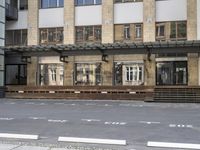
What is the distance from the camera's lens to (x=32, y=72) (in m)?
33.7

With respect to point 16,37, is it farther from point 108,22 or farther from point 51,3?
point 108,22

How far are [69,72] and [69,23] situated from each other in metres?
4.29

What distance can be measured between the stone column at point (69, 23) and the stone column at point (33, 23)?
2.85 metres

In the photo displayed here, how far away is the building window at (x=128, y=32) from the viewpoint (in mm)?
31172

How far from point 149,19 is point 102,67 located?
18.4 feet

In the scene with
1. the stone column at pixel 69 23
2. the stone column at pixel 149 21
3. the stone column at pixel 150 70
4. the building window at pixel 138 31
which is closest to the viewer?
the stone column at pixel 150 70

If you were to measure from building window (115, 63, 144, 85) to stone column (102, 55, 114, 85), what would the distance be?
18.2 inches

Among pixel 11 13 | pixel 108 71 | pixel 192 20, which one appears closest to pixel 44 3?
pixel 11 13

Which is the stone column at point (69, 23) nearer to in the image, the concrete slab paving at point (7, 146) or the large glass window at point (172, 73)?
the large glass window at point (172, 73)

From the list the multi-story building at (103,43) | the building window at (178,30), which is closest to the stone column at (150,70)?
the multi-story building at (103,43)

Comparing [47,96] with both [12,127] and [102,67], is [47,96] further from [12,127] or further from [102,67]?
[12,127]

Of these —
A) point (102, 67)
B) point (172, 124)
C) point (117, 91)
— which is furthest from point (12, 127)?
point (102, 67)

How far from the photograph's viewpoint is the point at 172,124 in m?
13.7

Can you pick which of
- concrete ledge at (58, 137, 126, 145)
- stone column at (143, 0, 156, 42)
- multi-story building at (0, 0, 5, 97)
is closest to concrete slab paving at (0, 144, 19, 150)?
concrete ledge at (58, 137, 126, 145)
